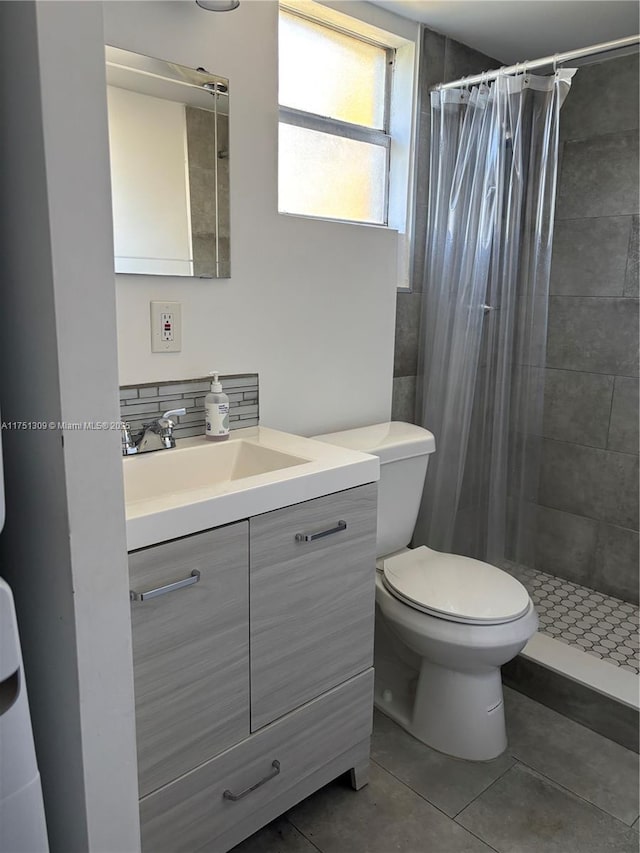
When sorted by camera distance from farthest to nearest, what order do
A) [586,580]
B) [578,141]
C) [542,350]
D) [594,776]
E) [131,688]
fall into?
1. [586,580]
2. [578,141]
3. [542,350]
4. [594,776]
5. [131,688]

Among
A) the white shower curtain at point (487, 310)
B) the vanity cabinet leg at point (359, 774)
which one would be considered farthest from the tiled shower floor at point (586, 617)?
the vanity cabinet leg at point (359, 774)

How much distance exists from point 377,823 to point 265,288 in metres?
1.51

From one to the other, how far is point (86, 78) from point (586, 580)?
2743 millimetres

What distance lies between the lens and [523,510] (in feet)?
8.12

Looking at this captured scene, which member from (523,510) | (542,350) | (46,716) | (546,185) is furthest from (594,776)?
(546,185)

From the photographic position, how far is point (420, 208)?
244 centimetres

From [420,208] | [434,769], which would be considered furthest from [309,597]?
[420,208]

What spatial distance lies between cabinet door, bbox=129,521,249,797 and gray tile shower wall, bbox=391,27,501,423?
4.31ft

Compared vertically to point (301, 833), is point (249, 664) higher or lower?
higher

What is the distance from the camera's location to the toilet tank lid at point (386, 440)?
1946 mm

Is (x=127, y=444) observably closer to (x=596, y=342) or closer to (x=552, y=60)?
(x=552, y=60)

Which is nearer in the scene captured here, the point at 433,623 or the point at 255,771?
the point at 255,771

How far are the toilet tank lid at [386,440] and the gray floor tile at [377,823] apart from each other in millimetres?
933

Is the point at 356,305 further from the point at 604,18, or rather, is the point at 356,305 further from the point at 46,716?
the point at 46,716
